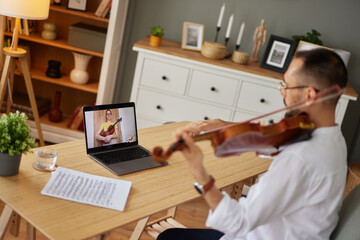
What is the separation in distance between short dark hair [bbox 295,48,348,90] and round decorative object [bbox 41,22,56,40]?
2.92m

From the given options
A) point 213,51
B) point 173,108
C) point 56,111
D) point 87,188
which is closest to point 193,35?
point 213,51

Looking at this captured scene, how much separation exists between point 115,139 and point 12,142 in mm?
532

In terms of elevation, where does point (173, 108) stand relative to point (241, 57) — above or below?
below

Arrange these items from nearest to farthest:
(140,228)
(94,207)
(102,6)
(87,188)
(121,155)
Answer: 1. (94,207)
2. (87,188)
3. (121,155)
4. (140,228)
5. (102,6)

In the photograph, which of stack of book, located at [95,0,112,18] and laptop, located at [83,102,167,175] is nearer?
laptop, located at [83,102,167,175]

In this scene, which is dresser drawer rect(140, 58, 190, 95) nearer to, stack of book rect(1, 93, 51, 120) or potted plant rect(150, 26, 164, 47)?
potted plant rect(150, 26, 164, 47)

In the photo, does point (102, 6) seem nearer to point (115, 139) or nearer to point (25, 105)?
point (25, 105)

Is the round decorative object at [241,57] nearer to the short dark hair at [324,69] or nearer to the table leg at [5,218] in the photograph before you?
the short dark hair at [324,69]

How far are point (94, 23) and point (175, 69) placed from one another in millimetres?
1078

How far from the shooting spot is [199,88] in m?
3.64

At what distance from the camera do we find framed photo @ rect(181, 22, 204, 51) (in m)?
3.82

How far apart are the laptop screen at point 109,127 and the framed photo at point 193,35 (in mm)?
1771

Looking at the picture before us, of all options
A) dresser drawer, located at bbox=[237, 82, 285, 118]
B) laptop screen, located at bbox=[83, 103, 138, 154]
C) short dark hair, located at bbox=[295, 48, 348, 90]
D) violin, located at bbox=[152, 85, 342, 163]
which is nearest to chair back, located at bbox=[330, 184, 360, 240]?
violin, located at bbox=[152, 85, 342, 163]

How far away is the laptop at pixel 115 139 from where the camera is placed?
1973 millimetres
